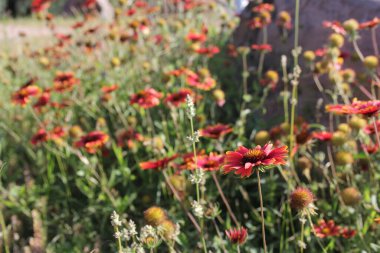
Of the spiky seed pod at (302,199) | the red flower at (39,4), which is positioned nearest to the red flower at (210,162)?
the spiky seed pod at (302,199)

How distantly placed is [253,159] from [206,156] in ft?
2.37

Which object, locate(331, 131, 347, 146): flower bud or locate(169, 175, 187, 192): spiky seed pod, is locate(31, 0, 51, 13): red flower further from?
locate(331, 131, 347, 146): flower bud

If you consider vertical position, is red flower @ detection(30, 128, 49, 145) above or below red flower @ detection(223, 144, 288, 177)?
below

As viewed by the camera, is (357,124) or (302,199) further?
(357,124)

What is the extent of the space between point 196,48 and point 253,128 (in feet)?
2.20

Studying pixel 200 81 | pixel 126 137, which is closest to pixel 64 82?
pixel 126 137

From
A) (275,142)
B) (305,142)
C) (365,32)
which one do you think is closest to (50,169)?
(275,142)

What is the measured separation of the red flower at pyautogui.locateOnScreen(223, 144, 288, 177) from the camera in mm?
1156

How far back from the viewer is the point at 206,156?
1928 mm

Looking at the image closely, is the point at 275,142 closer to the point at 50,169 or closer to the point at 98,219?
the point at 98,219

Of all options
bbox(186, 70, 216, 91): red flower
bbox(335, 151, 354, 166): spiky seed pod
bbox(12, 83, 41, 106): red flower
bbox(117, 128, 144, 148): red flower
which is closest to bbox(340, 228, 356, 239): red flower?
bbox(335, 151, 354, 166): spiky seed pod

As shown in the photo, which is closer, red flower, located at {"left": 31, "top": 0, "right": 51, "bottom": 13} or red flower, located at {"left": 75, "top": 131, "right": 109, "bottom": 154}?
red flower, located at {"left": 75, "top": 131, "right": 109, "bottom": 154}

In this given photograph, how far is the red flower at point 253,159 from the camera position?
3.79 feet

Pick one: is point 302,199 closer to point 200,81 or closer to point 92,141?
point 92,141
